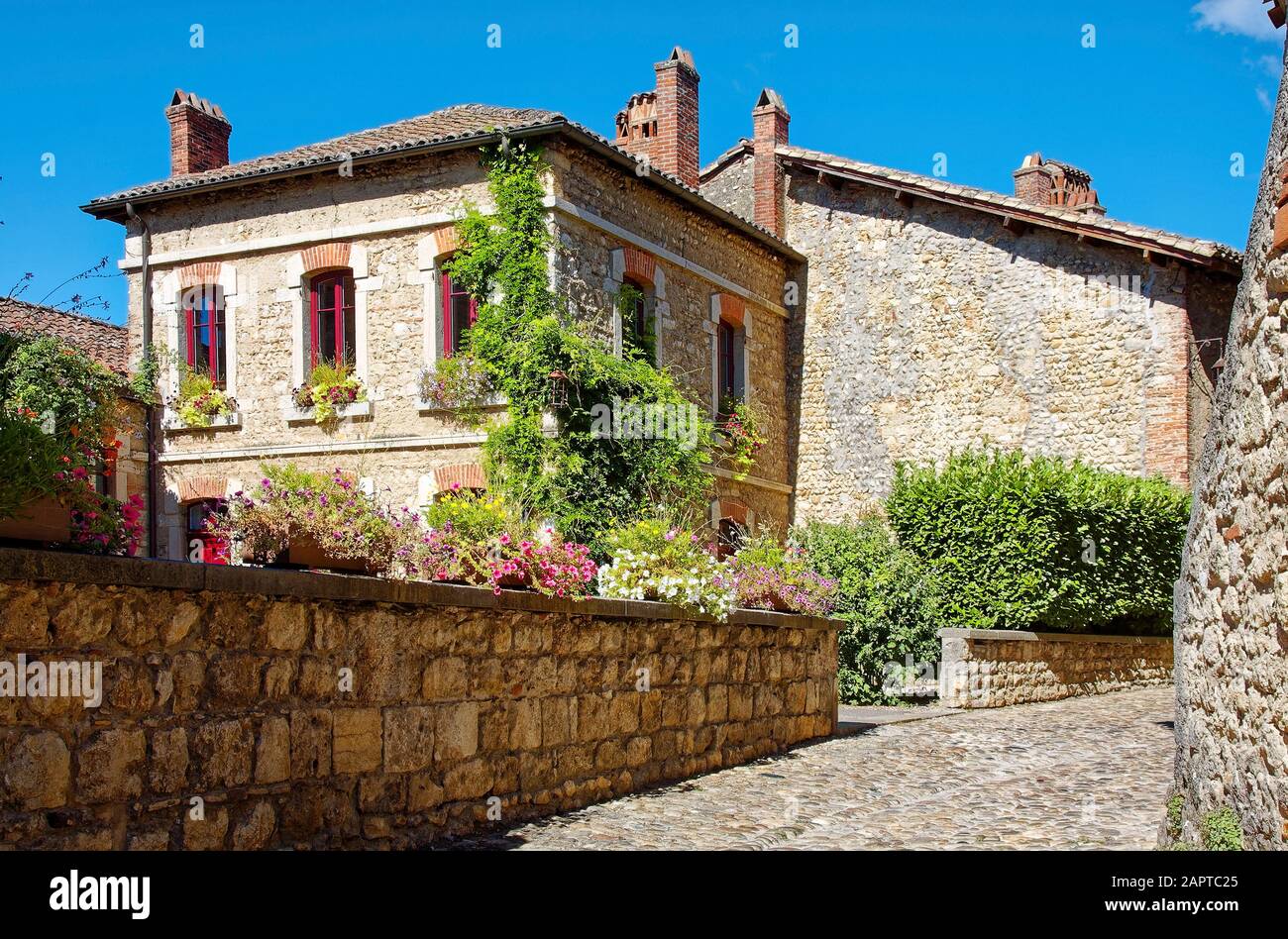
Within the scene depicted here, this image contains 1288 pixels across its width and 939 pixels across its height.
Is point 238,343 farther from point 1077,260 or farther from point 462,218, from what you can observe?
point 1077,260

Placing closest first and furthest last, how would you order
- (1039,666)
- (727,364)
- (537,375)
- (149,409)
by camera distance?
(537,375) → (1039,666) → (149,409) → (727,364)

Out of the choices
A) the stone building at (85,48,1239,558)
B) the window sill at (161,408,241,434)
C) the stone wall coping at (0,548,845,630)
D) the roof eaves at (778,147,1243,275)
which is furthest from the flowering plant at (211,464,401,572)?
the roof eaves at (778,147,1243,275)

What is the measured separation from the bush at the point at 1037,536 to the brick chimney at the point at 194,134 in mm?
10231

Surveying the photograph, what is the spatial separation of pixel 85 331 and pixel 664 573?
1187 cm

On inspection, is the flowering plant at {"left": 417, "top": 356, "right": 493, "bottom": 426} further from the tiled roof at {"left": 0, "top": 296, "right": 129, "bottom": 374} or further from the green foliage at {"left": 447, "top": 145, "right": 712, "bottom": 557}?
the tiled roof at {"left": 0, "top": 296, "right": 129, "bottom": 374}

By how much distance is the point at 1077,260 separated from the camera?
16.8m

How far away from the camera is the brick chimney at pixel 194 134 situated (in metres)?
16.7

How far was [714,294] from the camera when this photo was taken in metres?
16.9

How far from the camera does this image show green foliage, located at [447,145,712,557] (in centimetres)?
1340

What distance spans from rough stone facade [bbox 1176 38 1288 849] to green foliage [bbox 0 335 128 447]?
13.8 ft

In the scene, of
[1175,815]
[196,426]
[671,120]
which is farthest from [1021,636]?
[196,426]

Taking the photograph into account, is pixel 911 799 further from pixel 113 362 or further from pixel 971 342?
pixel 113 362
